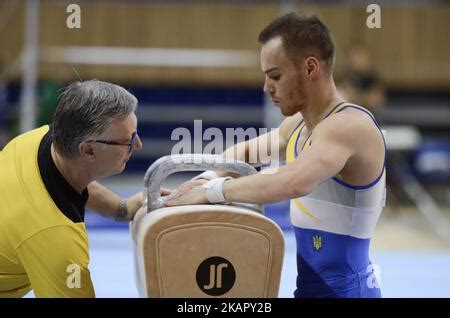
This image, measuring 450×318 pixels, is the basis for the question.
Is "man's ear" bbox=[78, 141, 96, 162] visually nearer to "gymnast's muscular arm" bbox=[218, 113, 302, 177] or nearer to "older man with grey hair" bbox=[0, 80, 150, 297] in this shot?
"older man with grey hair" bbox=[0, 80, 150, 297]

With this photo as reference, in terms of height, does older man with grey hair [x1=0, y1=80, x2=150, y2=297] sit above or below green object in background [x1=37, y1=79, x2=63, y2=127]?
above

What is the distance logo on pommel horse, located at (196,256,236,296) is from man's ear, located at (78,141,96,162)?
54cm

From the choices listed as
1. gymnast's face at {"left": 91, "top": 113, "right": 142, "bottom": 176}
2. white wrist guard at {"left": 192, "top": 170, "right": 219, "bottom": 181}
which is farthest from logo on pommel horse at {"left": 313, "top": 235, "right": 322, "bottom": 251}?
gymnast's face at {"left": 91, "top": 113, "right": 142, "bottom": 176}

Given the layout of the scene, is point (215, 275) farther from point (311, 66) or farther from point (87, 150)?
point (311, 66)

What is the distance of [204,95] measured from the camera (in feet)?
29.8

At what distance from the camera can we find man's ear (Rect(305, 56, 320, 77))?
6.54 ft

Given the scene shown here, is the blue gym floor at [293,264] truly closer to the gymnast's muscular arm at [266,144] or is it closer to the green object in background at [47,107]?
the green object in background at [47,107]

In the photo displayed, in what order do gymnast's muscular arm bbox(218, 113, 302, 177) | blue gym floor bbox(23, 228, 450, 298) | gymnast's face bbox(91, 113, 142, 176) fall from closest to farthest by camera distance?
1. gymnast's face bbox(91, 113, 142, 176)
2. gymnast's muscular arm bbox(218, 113, 302, 177)
3. blue gym floor bbox(23, 228, 450, 298)

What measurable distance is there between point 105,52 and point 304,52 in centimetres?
600

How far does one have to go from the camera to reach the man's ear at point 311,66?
1995 millimetres

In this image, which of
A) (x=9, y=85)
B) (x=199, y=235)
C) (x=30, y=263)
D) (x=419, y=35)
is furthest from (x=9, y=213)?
(x=419, y=35)

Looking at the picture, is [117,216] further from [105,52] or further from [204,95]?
[204,95]

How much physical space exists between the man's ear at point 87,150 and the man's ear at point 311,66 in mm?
750

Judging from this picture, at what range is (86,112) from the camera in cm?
185
